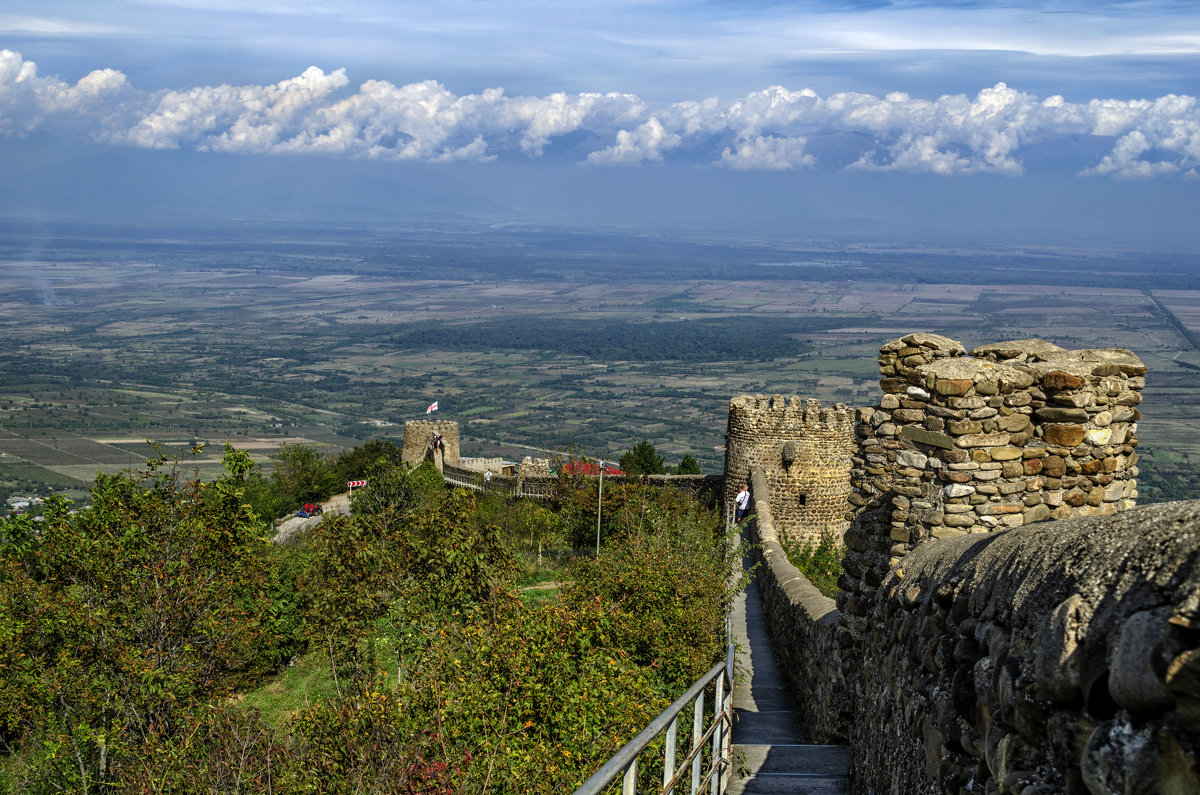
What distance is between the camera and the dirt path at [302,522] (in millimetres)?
33000

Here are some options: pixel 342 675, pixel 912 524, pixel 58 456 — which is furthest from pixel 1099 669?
pixel 58 456

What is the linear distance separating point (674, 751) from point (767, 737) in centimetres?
546

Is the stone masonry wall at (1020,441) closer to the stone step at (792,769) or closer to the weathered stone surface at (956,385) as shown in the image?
the weathered stone surface at (956,385)

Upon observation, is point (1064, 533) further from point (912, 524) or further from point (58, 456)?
point (58, 456)

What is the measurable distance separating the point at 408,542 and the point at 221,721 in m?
4.50

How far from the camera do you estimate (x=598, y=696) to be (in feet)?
28.3

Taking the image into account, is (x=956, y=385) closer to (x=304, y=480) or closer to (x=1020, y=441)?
(x=1020, y=441)

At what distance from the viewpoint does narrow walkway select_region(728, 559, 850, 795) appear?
689 cm

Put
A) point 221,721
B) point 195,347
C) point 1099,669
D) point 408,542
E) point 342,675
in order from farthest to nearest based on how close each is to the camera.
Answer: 1. point 195,347
2. point 342,675
3. point 408,542
4. point 221,721
5. point 1099,669

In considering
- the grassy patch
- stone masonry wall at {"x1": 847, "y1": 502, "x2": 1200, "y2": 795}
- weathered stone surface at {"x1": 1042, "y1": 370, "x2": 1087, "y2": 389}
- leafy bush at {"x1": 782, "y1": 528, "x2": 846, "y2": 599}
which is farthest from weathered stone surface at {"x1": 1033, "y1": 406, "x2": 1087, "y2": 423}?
the grassy patch

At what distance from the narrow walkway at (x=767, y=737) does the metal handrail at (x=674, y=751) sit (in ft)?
1.18

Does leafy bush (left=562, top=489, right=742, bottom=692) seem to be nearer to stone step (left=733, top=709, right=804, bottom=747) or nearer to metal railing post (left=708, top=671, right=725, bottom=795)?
stone step (left=733, top=709, right=804, bottom=747)

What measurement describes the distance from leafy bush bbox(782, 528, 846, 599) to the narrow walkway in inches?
50.5

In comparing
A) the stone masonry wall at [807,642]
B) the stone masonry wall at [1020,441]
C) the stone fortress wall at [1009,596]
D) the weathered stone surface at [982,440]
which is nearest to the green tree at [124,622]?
the stone masonry wall at [807,642]
